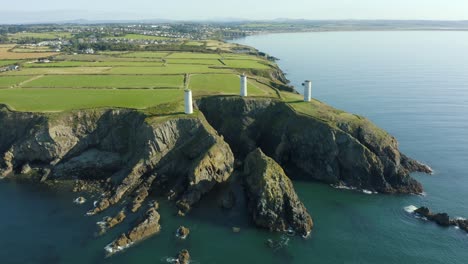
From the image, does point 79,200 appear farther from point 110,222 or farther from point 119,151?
point 119,151

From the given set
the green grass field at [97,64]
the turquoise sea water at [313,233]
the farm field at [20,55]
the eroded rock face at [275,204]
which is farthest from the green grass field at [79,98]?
the farm field at [20,55]

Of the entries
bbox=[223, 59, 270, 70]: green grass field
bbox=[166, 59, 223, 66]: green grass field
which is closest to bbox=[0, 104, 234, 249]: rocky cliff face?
bbox=[223, 59, 270, 70]: green grass field

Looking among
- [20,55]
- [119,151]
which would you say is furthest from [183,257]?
[20,55]

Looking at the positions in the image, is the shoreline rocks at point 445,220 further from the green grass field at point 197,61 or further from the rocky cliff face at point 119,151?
the green grass field at point 197,61

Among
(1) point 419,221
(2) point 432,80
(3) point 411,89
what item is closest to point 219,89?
(1) point 419,221

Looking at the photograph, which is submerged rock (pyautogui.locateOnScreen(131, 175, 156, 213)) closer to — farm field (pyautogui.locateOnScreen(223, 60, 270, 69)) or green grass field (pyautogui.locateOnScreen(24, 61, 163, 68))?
farm field (pyautogui.locateOnScreen(223, 60, 270, 69))

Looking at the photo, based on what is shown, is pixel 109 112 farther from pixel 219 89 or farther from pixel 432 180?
pixel 432 180
